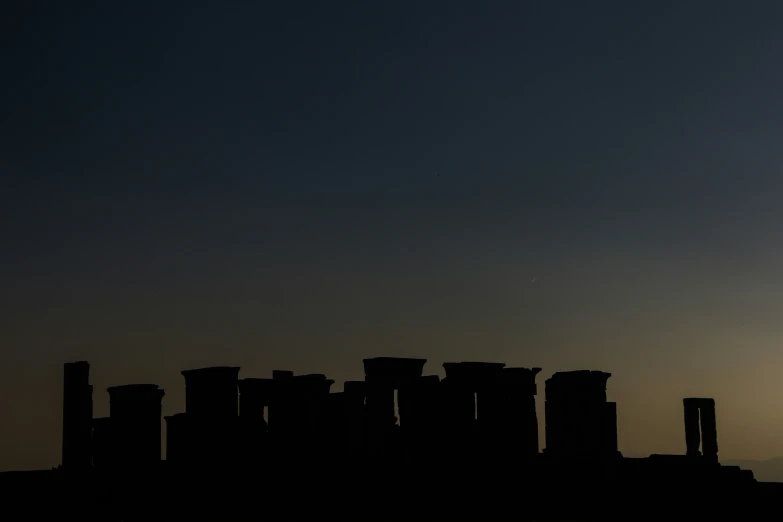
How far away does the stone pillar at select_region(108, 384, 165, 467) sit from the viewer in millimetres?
30625

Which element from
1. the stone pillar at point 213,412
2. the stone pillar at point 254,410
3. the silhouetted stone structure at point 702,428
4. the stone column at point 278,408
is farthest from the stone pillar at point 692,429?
the stone pillar at point 213,412

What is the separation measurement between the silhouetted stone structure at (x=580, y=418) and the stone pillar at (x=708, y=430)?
10.1 feet

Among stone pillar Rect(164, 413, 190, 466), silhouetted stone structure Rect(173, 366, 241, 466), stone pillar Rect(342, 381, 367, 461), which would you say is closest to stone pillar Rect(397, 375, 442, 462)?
stone pillar Rect(342, 381, 367, 461)

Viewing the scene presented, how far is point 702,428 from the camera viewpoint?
3275 cm

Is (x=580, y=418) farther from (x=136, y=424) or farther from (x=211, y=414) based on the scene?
(x=136, y=424)

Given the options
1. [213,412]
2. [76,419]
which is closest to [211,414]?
[213,412]

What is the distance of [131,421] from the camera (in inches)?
1216

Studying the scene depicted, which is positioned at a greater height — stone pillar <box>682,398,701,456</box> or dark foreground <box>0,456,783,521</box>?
stone pillar <box>682,398,701,456</box>

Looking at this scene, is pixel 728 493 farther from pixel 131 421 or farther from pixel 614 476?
pixel 131 421

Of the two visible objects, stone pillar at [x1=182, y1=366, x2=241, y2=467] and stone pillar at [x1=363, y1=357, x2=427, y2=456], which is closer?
stone pillar at [x1=182, y1=366, x2=241, y2=467]

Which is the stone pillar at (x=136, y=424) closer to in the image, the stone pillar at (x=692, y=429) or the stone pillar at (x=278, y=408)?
the stone pillar at (x=278, y=408)

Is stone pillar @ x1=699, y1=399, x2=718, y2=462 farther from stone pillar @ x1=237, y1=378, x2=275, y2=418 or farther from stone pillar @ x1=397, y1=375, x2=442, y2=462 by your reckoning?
stone pillar @ x1=237, y1=378, x2=275, y2=418

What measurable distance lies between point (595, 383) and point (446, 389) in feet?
13.6

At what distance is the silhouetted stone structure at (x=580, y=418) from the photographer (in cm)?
3086
